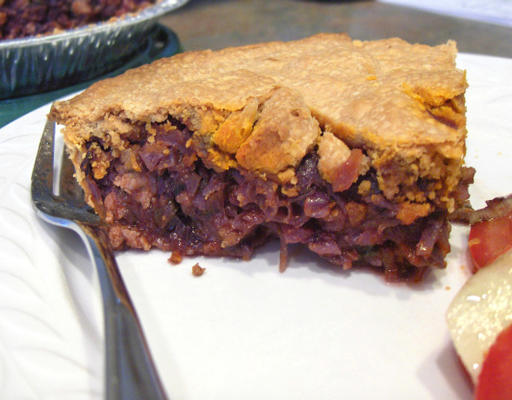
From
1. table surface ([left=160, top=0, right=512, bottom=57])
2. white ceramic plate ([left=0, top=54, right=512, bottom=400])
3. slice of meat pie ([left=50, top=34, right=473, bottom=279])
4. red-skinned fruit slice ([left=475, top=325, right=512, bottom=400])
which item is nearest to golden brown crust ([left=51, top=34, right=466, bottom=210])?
slice of meat pie ([left=50, top=34, right=473, bottom=279])

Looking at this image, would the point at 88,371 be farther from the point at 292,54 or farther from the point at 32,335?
the point at 292,54

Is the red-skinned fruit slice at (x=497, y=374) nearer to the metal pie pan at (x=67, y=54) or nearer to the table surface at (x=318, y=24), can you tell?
the metal pie pan at (x=67, y=54)

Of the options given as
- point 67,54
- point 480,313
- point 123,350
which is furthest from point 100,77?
point 480,313

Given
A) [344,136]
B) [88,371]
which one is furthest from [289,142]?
[88,371]

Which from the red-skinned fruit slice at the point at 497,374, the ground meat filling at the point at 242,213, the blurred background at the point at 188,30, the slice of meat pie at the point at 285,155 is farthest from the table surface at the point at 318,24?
the red-skinned fruit slice at the point at 497,374

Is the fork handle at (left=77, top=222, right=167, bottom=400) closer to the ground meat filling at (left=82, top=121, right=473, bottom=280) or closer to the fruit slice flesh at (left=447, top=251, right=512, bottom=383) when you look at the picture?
the ground meat filling at (left=82, top=121, right=473, bottom=280)

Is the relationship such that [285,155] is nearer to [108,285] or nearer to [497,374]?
[108,285]
